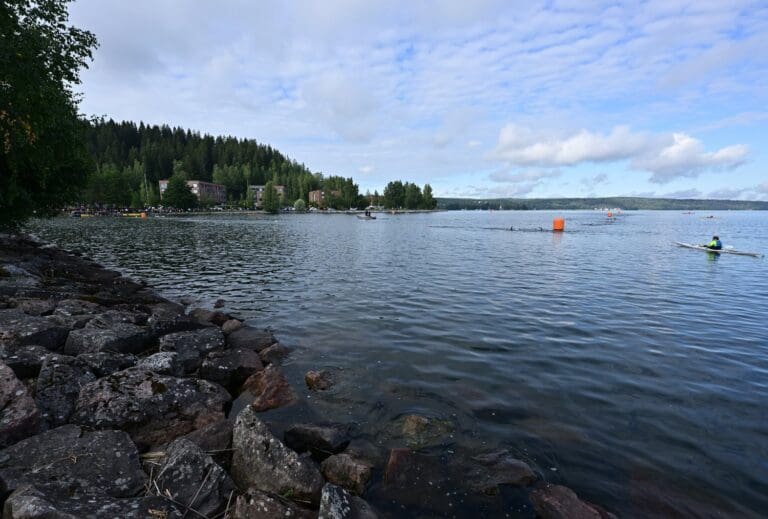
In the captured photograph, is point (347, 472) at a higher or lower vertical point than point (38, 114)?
lower

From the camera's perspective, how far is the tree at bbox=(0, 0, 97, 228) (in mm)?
17078

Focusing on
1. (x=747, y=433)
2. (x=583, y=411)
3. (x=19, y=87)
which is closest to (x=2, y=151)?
(x=19, y=87)

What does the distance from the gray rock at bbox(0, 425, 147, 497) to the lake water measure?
Result: 15.9 feet

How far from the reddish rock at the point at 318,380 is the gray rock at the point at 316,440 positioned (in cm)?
291

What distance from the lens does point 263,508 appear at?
19.2 ft

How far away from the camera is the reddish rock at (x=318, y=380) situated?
1192cm

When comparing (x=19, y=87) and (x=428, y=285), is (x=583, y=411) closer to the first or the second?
(x=428, y=285)

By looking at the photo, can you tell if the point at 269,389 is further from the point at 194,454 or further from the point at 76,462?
the point at 76,462

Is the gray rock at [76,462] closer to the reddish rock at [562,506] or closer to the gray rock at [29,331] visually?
the gray rock at [29,331]

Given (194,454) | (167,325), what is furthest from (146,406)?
(167,325)

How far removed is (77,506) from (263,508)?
7.86 ft

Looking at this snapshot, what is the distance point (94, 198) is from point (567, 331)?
207181 mm

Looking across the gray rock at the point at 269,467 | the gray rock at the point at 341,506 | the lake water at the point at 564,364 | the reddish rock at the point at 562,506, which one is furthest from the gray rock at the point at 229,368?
the reddish rock at the point at 562,506

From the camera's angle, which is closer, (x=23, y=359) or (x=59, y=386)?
(x=59, y=386)
